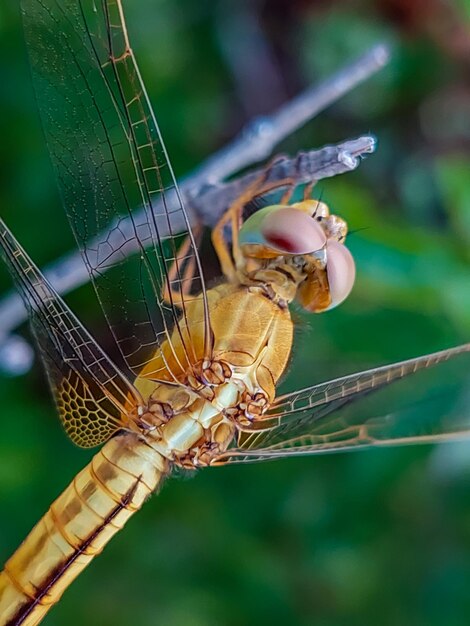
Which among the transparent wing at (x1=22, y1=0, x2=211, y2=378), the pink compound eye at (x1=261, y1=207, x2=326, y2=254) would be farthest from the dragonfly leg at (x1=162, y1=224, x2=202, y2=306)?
the pink compound eye at (x1=261, y1=207, x2=326, y2=254)

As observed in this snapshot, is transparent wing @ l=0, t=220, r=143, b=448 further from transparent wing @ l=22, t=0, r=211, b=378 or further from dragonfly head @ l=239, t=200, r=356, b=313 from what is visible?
dragonfly head @ l=239, t=200, r=356, b=313

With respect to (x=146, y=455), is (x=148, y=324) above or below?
above

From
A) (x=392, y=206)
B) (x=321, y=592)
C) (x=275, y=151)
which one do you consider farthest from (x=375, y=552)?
(x=275, y=151)

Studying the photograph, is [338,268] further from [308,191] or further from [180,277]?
[180,277]

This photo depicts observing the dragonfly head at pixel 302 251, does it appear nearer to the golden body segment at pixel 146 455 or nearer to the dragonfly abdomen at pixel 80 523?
the golden body segment at pixel 146 455

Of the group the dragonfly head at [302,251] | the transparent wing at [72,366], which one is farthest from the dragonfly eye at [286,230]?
the transparent wing at [72,366]

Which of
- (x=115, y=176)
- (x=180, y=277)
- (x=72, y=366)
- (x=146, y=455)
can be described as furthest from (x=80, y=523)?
(x=115, y=176)

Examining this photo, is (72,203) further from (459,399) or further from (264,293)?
(459,399)

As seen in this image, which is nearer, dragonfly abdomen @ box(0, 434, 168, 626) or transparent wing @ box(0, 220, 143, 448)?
transparent wing @ box(0, 220, 143, 448)
